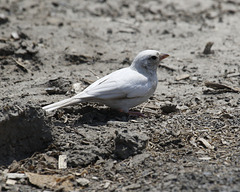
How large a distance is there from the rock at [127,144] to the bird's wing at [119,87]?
36.8 inches

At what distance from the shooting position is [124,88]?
20.5 ft

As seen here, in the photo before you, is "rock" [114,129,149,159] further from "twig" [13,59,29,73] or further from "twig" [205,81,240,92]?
"twig" [13,59,29,73]

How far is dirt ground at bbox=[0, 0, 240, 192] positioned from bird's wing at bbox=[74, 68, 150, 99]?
0.34 meters

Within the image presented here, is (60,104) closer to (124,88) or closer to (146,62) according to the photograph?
(124,88)

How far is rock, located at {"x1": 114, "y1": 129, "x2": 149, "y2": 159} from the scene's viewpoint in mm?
5336

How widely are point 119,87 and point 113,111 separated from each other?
0.54 m

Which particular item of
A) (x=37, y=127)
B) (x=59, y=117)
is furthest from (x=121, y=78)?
(x=37, y=127)

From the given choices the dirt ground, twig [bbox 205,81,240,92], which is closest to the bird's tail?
the dirt ground

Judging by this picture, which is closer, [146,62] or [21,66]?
[146,62]

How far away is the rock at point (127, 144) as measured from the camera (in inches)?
210

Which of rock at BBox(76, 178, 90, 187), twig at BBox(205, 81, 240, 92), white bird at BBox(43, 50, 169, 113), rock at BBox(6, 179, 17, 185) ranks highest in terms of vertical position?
white bird at BBox(43, 50, 169, 113)

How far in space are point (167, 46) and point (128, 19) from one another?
1.97 metres

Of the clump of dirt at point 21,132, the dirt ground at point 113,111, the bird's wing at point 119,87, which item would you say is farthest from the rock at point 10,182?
the bird's wing at point 119,87

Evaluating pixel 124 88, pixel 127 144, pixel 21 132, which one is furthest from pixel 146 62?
pixel 21 132
